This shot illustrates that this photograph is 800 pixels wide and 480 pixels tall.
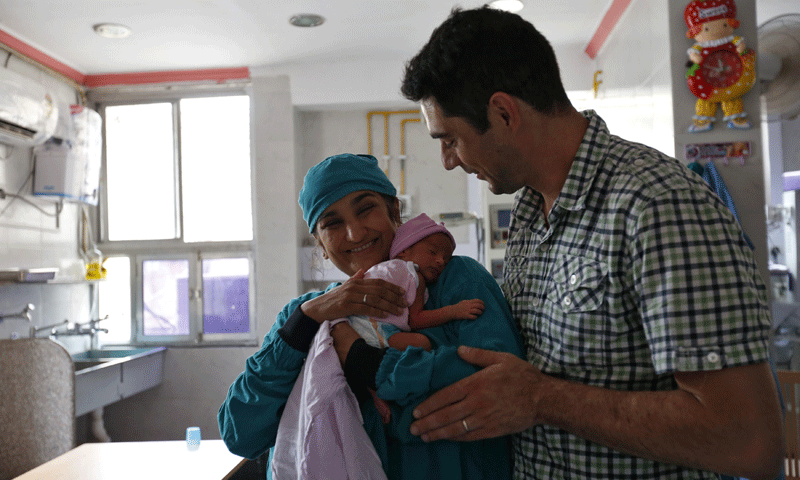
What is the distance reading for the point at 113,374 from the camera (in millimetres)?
3830

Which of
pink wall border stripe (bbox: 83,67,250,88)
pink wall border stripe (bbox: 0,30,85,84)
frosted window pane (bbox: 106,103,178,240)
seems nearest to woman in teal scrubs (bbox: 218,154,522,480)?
pink wall border stripe (bbox: 0,30,85,84)

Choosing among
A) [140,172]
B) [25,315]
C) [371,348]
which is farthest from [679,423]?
[140,172]

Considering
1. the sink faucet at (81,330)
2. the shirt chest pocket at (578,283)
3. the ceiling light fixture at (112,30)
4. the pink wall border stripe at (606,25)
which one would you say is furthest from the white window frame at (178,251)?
the shirt chest pocket at (578,283)

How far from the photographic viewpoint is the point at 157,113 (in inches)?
190

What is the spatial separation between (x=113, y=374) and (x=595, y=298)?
373cm

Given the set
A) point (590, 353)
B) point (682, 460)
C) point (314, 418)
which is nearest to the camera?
point (682, 460)

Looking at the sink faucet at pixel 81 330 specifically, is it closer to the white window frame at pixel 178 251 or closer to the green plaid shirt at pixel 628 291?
the white window frame at pixel 178 251

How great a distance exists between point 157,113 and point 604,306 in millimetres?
4693

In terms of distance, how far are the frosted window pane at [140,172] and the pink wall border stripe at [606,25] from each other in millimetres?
3340

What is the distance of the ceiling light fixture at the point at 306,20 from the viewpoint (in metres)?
3.63

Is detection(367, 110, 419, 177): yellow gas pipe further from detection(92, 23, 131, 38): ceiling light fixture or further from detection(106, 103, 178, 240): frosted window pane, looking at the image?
detection(92, 23, 131, 38): ceiling light fixture

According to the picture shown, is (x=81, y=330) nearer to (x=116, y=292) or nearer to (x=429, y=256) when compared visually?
(x=116, y=292)

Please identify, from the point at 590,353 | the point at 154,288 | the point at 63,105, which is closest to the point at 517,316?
the point at 590,353

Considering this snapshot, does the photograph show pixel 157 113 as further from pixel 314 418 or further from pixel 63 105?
pixel 314 418
